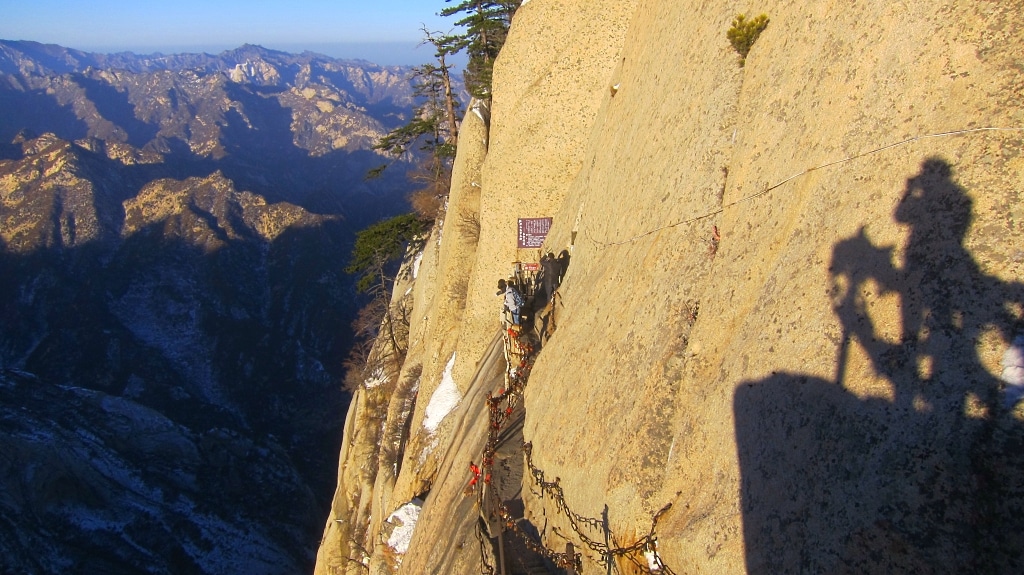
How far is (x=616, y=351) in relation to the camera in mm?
7223

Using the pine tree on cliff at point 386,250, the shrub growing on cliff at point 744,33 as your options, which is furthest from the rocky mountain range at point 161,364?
the shrub growing on cliff at point 744,33

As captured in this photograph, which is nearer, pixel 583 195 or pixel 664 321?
pixel 664 321

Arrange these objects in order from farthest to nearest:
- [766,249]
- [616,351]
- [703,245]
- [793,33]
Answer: [616,351]
[703,245]
[793,33]
[766,249]

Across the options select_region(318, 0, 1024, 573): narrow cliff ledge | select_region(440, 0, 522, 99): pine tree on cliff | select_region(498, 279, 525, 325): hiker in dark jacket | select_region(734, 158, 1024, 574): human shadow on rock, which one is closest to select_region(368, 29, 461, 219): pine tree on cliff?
select_region(440, 0, 522, 99): pine tree on cliff

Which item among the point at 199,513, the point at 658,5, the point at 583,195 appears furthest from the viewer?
the point at 199,513

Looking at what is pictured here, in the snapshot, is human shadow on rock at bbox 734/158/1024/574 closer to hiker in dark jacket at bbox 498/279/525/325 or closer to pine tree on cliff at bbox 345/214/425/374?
hiker in dark jacket at bbox 498/279/525/325

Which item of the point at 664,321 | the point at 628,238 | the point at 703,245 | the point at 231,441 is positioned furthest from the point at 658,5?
the point at 231,441

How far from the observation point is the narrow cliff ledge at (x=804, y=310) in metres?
3.58

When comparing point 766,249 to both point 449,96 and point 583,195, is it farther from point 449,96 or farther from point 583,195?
point 449,96

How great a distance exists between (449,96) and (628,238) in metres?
19.3

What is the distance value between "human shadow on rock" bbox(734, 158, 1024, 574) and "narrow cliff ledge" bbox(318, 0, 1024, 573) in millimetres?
13

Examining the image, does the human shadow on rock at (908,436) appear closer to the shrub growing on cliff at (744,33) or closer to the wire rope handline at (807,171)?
the wire rope handline at (807,171)

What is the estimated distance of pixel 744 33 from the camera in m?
6.56

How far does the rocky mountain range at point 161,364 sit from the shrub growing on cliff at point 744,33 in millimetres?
19466
